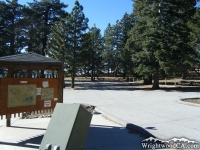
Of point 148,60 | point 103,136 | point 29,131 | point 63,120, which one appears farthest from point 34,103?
point 148,60

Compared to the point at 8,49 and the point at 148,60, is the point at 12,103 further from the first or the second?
the point at 8,49

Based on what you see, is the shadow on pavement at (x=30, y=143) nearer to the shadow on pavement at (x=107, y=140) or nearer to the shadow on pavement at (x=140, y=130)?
the shadow on pavement at (x=107, y=140)

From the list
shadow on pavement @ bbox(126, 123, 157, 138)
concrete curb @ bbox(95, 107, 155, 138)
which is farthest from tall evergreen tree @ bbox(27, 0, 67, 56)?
shadow on pavement @ bbox(126, 123, 157, 138)

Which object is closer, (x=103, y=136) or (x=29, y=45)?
(x=103, y=136)

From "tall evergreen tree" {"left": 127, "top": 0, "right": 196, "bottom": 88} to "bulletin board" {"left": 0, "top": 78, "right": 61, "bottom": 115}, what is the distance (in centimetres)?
1727

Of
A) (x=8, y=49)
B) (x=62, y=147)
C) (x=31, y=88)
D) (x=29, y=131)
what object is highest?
(x=8, y=49)

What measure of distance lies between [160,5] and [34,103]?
67.1 ft

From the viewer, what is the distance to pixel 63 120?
3.95m

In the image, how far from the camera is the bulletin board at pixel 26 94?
20.1 feet

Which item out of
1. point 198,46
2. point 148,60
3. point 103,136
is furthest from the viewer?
point 198,46

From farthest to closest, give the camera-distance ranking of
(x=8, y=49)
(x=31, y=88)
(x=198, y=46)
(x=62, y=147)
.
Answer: (x=8, y=49) → (x=198, y=46) → (x=31, y=88) → (x=62, y=147)

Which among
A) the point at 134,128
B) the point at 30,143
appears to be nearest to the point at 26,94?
the point at 30,143

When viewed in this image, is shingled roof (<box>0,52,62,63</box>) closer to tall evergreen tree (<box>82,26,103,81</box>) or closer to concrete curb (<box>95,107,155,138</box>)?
concrete curb (<box>95,107,155,138</box>)

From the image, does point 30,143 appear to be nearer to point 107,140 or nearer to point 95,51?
point 107,140
